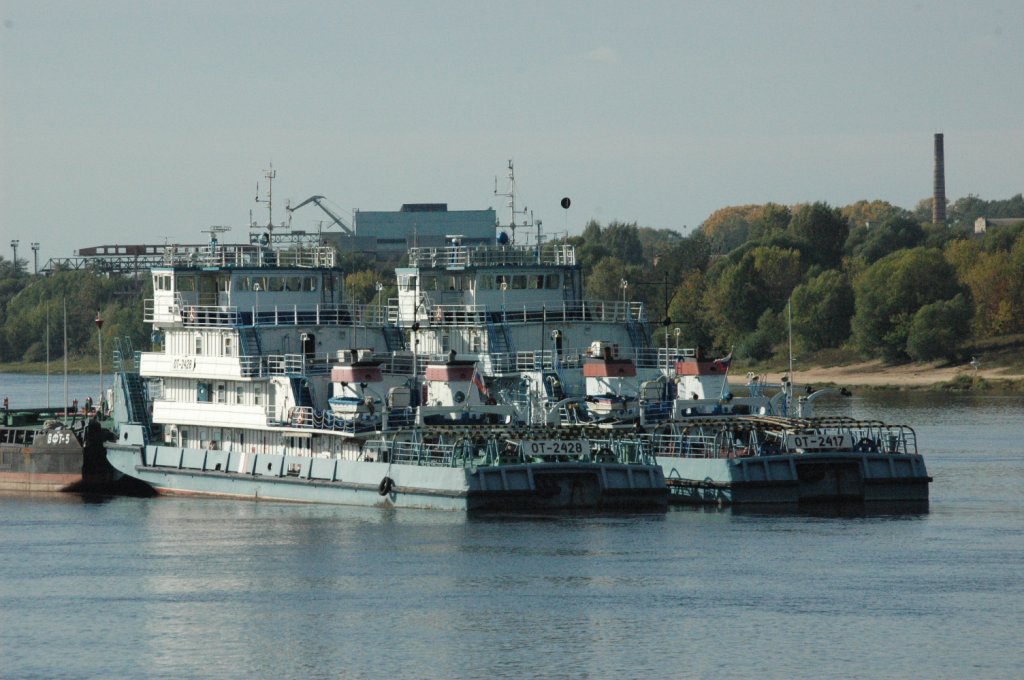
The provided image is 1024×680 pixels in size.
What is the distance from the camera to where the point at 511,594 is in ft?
157

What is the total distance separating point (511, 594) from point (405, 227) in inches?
5493

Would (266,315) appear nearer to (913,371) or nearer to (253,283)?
(253,283)

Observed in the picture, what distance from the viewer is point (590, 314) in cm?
7262

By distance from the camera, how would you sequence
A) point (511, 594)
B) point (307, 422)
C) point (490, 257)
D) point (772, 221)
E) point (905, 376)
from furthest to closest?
point (772, 221) < point (905, 376) < point (490, 257) < point (307, 422) < point (511, 594)

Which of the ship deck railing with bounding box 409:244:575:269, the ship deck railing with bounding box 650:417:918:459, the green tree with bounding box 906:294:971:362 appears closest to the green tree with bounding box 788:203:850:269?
the green tree with bounding box 906:294:971:362

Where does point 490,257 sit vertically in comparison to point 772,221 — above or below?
below

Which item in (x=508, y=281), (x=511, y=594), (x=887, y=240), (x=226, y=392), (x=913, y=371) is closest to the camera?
(x=511, y=594)

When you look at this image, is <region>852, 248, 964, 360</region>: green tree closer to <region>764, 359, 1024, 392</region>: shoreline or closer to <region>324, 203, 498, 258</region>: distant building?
<region>764, 359, 1024, 392</region>: shoreline

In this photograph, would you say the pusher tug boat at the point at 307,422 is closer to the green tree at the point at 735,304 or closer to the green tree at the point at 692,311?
the green tree at the point at 692,311

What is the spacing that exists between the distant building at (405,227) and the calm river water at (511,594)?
113 metres

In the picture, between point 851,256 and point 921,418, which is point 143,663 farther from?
point 851,256

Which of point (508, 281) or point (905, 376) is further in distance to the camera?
point (905, 376)

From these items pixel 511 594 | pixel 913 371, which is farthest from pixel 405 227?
pixel 511 594

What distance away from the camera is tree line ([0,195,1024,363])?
5281 inches
